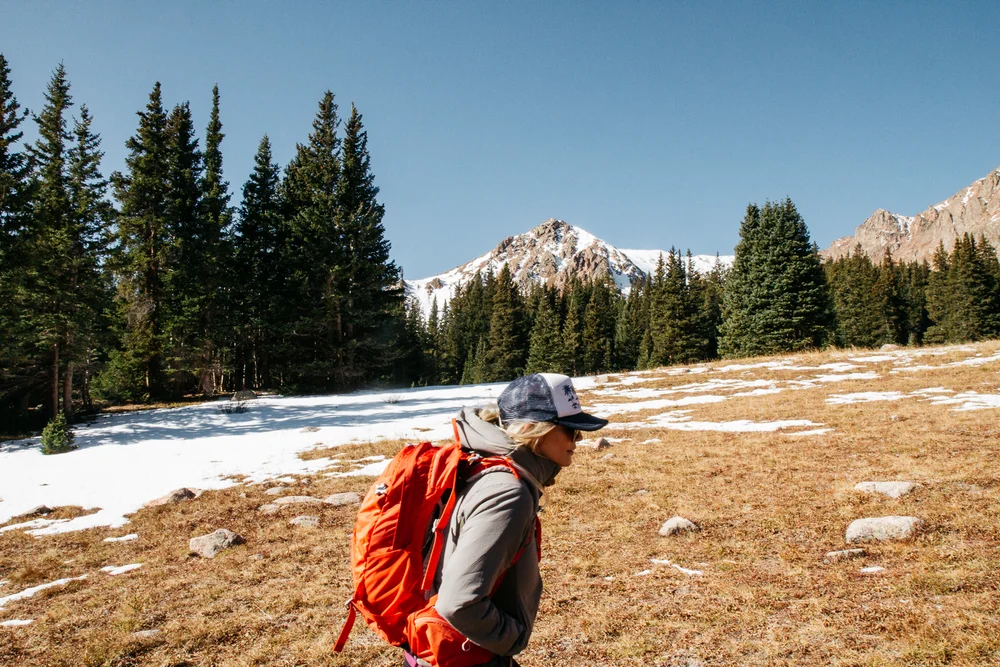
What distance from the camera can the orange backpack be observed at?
1974 mm

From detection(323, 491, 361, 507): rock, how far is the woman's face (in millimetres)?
7775

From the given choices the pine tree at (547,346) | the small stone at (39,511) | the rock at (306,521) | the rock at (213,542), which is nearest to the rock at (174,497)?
the small stone at (39,511)

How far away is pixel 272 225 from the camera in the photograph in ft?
98.8

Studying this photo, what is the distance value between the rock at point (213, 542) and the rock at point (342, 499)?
1.72 metres

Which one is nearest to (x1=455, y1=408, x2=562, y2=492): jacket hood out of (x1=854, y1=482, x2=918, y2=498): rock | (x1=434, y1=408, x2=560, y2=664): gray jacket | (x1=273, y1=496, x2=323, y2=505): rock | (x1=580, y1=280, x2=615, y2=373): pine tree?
(x1=434, y1=408, x2=560, y2=664): gray jacket

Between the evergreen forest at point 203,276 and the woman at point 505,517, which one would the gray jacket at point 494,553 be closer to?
the woman at point 505,517

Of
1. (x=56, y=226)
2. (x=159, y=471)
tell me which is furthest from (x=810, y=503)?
(x=56, y=226)

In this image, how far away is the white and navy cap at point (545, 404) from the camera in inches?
85.2

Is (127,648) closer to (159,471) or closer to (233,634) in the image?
(233,634)

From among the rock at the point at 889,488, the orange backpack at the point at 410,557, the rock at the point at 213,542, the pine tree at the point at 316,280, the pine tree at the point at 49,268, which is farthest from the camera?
the pine tree at the point at 316,280

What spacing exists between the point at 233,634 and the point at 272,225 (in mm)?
28879

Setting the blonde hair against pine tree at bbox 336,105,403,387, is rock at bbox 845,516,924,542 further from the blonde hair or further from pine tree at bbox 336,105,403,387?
pine tree at bbox 336,105,403,387

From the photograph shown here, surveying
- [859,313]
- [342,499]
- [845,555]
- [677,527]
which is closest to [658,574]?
[677,527]

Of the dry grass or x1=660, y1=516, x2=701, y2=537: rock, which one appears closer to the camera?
the dry grass
